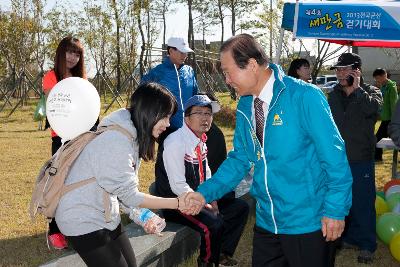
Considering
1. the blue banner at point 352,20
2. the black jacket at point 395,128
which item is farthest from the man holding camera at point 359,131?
the blue banner at point 352,20

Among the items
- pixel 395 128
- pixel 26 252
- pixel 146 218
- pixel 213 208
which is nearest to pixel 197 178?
pixel 213 208

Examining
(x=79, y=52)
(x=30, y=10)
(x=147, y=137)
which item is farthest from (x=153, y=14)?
(x=147, y=137)

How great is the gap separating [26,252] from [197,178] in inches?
71.6

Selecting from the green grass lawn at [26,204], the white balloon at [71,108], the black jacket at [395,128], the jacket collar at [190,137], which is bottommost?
the green grass lawn at [26,204]

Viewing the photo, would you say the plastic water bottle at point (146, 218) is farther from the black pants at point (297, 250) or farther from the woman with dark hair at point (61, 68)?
the woman with dark hair at point (61, 68)

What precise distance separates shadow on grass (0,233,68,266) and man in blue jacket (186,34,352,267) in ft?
8.46

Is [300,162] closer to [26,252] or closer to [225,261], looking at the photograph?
[225,261]

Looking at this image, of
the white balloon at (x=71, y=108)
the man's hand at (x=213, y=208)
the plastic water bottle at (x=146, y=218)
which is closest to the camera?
the white balloon at (x=71, y=108)

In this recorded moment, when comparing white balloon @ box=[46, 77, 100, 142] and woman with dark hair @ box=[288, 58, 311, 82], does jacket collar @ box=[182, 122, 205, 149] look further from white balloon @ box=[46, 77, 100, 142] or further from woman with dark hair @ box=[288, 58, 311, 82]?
woman with dark hair @ box=[288, 58, 311, 82]

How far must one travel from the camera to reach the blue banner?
15.8 feet

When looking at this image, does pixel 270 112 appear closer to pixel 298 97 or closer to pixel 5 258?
pixel 298 97

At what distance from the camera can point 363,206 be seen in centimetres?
446

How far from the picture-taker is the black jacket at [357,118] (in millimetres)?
4207

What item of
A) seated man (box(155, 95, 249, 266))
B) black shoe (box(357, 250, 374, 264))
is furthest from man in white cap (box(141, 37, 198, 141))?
black shoe (box(357, 250, 374, 264))
